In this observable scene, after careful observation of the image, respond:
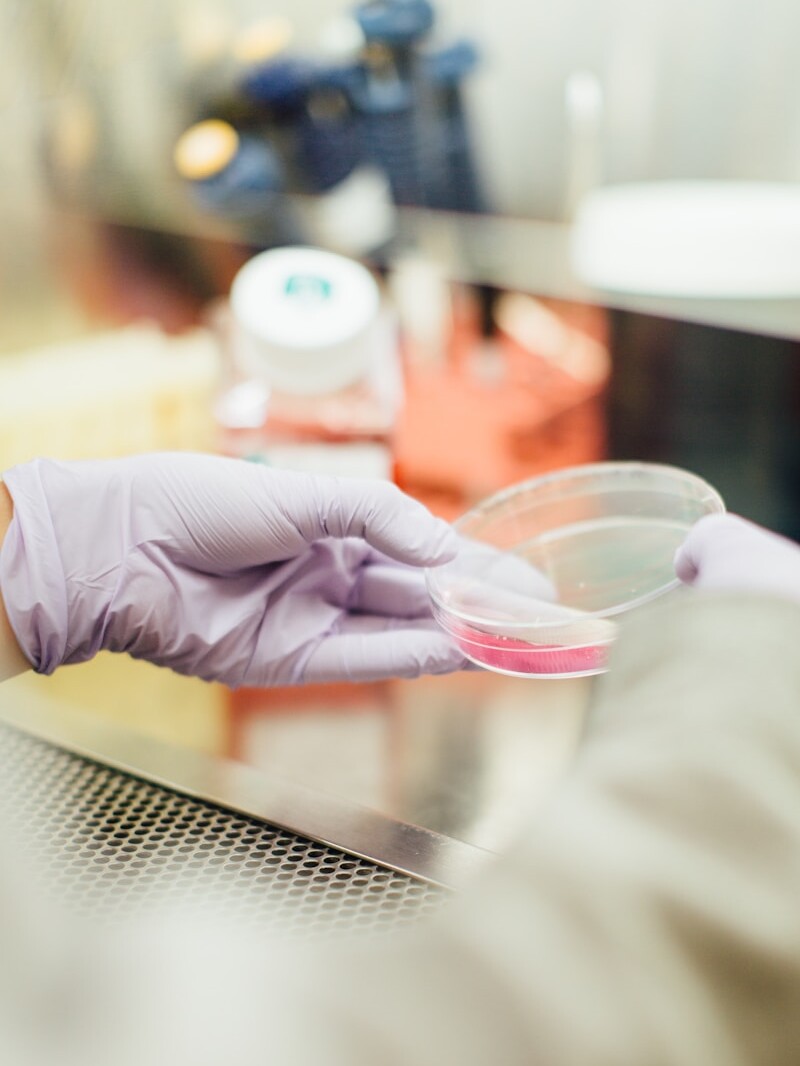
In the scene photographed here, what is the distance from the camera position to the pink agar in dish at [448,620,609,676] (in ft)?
2.43

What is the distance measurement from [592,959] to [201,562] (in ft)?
1.87

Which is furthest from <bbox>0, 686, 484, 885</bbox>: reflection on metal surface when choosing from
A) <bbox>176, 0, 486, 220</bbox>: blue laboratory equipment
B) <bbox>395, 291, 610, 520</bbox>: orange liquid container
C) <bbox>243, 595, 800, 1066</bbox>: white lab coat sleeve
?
<bbox>176, 0, 486, 220</bbox>: blue laboratory equipment

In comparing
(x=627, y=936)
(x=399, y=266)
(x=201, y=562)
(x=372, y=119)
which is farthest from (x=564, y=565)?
(x=372, y=119)

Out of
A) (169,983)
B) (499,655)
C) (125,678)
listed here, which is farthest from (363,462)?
(169,983)

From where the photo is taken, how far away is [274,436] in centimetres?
142

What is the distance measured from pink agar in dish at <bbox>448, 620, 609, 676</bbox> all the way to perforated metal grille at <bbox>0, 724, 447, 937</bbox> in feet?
0.67

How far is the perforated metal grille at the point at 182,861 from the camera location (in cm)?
62

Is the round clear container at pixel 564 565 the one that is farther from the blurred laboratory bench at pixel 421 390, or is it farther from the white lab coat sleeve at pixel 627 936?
the white lab coat sleeve at pixel 627 936

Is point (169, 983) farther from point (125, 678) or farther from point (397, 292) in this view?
point (397, 292)

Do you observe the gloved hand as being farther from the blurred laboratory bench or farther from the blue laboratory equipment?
the blue laboratory equipment

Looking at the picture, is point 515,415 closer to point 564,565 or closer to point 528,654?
point 564,565

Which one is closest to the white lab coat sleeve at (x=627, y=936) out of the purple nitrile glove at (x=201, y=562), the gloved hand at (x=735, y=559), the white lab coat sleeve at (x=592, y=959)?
the white lab coat sleeve at (x=592, y=959)

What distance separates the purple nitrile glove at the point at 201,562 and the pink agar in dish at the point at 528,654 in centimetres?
7

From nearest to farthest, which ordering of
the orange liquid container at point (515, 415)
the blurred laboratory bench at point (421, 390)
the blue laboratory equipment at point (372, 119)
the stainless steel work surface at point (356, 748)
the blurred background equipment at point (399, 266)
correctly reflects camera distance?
the stainless steel work surface at point (356, 748) < the blurred laboratory bench at point (421, 390) < the blurred background equipment at point (399, 266) < the orange liquid container at point (515, 415) < the blue laboratory equipment at point (372, 119)
